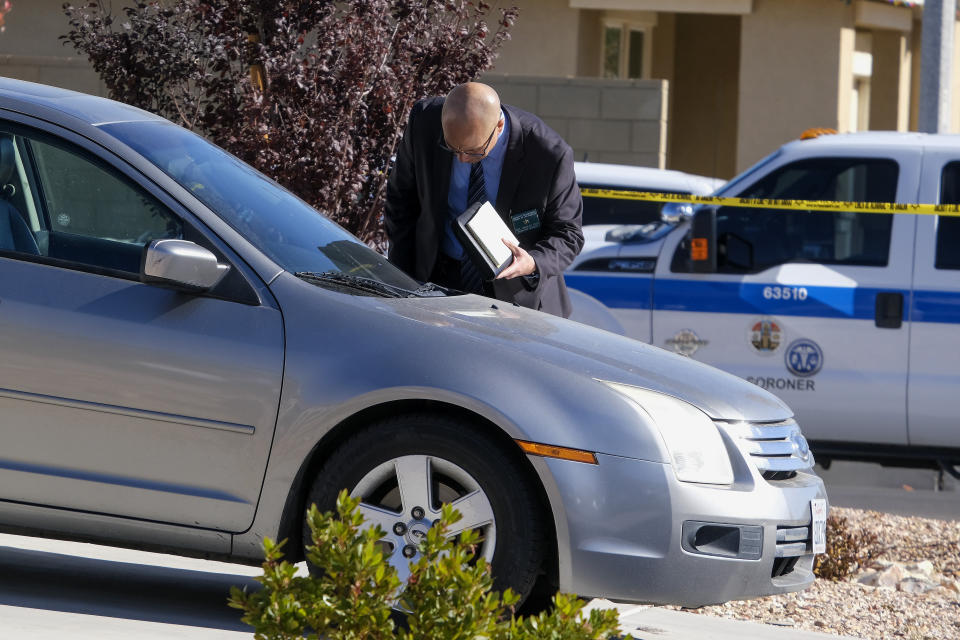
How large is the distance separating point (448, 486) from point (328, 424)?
15.9 inches

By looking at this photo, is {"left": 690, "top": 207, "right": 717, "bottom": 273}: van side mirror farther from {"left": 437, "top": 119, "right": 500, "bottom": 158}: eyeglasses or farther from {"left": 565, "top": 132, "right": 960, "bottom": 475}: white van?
{"left": 437, "top": 119, "right": 500, "bottom": 158}: eyeglasses

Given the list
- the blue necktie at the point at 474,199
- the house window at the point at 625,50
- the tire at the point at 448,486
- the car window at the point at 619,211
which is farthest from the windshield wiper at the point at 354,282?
the house window at the point at 625,50

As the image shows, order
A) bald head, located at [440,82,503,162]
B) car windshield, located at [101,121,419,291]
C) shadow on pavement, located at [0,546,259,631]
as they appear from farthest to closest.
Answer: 1. bald head, located at [440,82,503,162]
2. car windshield, located at [101,121,419,291]
3. shadow on pavement, located at [0,546,259,631]

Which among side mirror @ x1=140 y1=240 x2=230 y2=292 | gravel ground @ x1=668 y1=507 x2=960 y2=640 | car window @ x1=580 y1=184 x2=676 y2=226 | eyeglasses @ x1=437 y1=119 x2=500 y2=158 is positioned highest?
eyeglasses @ x1=437 y1=119 x2=500 y2=158

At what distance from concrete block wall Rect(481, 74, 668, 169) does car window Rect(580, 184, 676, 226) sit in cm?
338

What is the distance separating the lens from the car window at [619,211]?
11.5 meters

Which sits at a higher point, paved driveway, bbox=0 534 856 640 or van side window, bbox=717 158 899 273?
van side window, bbox=717 158 899 273

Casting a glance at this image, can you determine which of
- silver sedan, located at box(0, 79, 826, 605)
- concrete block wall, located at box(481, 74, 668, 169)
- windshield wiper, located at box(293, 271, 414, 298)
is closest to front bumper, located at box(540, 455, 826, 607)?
silver sedan, located at box(0, 79, 826, 605)

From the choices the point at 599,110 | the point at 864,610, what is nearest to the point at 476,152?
the point at 864,610

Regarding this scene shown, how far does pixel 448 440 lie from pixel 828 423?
15.8 ft

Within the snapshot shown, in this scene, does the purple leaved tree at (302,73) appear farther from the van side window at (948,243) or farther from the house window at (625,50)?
the house window at (625,50)

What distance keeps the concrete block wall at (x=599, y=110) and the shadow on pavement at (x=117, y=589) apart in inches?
378

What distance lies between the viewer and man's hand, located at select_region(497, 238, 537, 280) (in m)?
5.63

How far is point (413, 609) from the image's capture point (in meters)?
3.20
